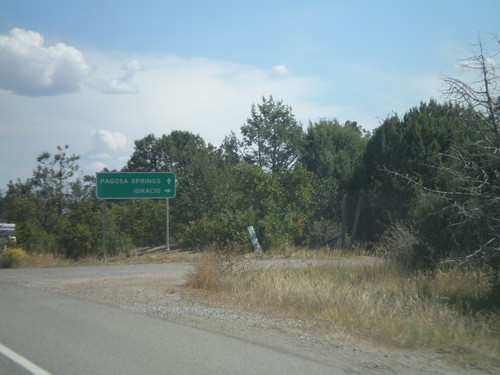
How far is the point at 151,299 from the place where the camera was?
12930mm

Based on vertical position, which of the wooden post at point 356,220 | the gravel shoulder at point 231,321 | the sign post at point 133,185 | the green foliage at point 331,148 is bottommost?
the gravel shoulder at point 231,321

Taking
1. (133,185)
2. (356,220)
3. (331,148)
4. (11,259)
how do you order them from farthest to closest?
1. (331,148)
2. (133,185)
3. (356,220)
4. (11,259)

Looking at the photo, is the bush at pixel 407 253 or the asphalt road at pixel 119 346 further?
the bush at pixel 407 253

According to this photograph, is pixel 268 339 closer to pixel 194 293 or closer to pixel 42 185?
pixel 194 293

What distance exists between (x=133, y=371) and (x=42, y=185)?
25.4 metres

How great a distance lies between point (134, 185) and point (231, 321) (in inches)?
616

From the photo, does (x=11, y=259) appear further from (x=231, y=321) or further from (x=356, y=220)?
(x=231, y=321)

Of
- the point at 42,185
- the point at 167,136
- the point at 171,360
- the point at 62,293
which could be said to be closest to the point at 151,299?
the point at 62,293

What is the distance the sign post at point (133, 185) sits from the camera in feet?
80.5

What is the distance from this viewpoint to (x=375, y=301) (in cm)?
1158

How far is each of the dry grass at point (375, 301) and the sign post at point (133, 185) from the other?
1019 cm

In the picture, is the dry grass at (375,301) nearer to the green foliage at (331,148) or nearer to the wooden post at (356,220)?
the wooden post at (356,220)

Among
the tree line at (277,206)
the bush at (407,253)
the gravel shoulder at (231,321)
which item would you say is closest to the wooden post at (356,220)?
the tree line at (277,206)

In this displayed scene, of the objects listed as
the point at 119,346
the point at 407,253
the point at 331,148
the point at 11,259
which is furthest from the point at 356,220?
the point at 119,346
